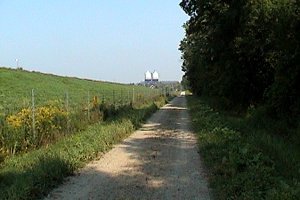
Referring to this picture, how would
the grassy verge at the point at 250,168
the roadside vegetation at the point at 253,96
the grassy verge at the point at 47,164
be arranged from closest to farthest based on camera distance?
the grassy verge at the point at 250,168 < the grassy verge at the point at 47,164 < the roadside vegetation at the point at 253,96

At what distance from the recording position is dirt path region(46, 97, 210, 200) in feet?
31.0

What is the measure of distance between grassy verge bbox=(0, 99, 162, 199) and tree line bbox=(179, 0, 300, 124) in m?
7.71

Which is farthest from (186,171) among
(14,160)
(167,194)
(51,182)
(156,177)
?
(14,160)

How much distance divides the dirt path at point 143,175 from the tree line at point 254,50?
5.36m

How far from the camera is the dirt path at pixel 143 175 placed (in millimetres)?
9445

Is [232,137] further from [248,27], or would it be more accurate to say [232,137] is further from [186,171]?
[248,27]

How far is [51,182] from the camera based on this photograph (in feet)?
33.2

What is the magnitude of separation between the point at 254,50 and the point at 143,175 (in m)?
15.5

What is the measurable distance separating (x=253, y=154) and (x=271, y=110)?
34.2 ft

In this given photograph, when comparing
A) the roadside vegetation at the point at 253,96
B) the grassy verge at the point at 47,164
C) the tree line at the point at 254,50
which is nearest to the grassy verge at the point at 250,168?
the roadside vegetation at the point at 253,96

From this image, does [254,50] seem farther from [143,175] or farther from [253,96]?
[143,175]

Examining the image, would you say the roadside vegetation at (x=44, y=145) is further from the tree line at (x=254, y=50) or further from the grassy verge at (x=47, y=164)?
the tree line at (x=254, y=50)

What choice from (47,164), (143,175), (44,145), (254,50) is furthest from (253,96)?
(47,164)

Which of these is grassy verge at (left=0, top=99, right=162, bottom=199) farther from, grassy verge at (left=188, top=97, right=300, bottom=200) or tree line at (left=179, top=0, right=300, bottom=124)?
tree line at (left=179, top=0, right=300, bottom=124)
